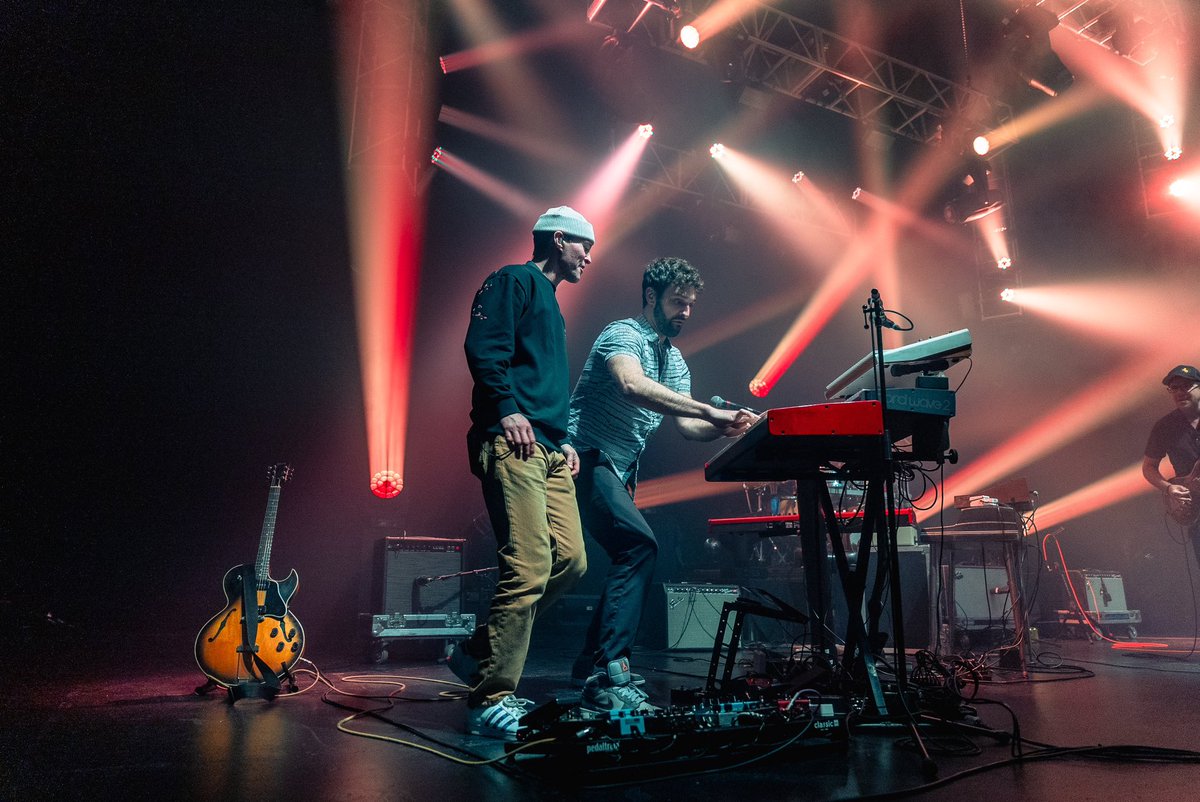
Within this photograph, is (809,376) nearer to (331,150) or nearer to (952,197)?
(952,197)

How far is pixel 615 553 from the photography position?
3.11m

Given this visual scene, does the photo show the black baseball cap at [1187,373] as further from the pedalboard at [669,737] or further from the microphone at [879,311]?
the pedalboard at [669,737]

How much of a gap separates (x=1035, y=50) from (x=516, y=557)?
8771mm

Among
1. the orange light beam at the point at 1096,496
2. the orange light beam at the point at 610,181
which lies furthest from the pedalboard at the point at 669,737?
the orange light beam at the point at 1096,496

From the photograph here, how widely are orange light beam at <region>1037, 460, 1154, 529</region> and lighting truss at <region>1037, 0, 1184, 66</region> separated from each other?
211 inches

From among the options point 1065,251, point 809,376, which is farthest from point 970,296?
point 809,376

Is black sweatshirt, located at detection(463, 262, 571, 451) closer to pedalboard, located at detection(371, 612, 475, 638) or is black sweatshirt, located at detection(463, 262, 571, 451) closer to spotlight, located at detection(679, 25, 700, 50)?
pedalboard, located at detection(371, 612, 475, 638)

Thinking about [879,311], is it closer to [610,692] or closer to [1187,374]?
[610,692]

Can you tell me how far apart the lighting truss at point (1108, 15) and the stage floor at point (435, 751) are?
8036 mm

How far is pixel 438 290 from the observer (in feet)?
25.4

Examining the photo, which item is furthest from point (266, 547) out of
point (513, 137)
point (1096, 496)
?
point (1096, 496)

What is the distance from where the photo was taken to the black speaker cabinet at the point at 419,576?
574cm

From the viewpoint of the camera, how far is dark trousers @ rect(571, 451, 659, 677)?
2.88 meters

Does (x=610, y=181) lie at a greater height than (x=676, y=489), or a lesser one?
greater
